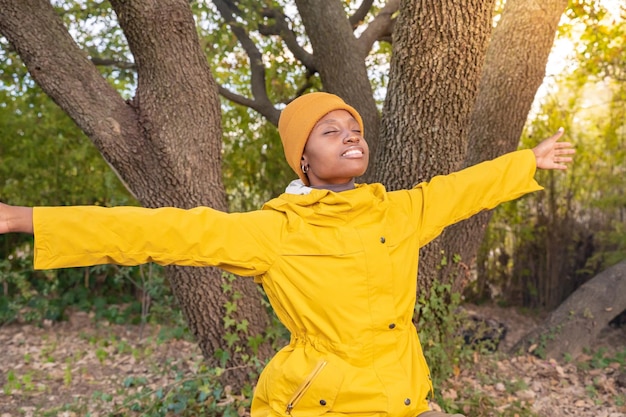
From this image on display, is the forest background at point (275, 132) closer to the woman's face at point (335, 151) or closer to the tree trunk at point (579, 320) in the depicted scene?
the tree trunk at point (579, 320)

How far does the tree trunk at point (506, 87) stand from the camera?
5.16 metres

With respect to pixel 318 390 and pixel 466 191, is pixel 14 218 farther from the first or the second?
pixel 466 191

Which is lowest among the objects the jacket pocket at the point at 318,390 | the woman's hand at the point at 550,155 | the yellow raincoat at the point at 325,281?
the jacket pocket at the point at 318,390

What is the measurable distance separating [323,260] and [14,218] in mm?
1005

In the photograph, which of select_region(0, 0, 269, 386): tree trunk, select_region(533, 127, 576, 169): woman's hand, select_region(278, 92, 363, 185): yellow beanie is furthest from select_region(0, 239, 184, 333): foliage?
select_region(533, 127, 576, 169): woman's hand

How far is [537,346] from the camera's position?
21.4 feet

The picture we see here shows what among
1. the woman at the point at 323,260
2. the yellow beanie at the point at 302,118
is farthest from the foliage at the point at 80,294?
the woman at the point at 323,260

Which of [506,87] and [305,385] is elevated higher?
[506,87]

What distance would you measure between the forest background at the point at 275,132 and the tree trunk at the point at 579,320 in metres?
0.75

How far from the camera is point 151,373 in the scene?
6.14m

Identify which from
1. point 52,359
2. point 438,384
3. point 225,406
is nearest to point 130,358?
point 52,359

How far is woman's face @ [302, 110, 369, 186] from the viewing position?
2658 millimetres

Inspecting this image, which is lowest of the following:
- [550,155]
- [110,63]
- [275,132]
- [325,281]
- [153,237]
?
[325,281]

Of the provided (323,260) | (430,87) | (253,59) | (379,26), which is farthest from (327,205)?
(253,59)
